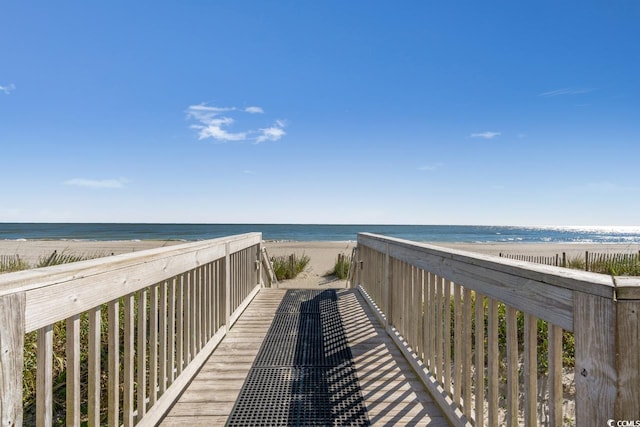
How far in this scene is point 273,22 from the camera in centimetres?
891

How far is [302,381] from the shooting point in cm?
270

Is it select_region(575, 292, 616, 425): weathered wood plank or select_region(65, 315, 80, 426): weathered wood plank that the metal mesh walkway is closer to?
select_region(65, 315, 80, 426): weathered wood plank

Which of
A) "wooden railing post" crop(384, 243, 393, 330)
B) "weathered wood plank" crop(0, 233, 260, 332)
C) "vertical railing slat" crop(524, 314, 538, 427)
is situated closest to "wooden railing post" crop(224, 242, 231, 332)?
"weathered wood plank" crop(0, 233, 260, 332)

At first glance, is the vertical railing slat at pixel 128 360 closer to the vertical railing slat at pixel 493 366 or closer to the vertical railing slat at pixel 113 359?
the vertical railing slat at pixel 113 359

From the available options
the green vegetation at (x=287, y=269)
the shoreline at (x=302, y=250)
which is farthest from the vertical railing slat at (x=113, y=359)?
the shoreline at (x=302, y=250)

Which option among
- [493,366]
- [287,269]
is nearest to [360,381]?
[493,366]

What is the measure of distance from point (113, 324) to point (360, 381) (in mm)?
1865

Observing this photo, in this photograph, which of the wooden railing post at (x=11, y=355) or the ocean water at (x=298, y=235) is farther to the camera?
the ocean water at (x=298, y=235)

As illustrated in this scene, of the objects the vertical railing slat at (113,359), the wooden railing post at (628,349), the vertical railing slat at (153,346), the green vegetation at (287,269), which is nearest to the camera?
the wooden railing post at (628,349)

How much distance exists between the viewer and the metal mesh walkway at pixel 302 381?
86.7 inches

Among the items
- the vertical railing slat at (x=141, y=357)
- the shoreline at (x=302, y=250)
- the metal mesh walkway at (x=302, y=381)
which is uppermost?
the vertical railing slat at (x=141, y=357)

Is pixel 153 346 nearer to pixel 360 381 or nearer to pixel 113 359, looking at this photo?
pixel 113 359

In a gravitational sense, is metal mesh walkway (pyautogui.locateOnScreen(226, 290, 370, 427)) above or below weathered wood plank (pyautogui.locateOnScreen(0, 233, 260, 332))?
below

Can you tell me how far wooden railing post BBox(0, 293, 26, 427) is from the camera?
0.99 meters
